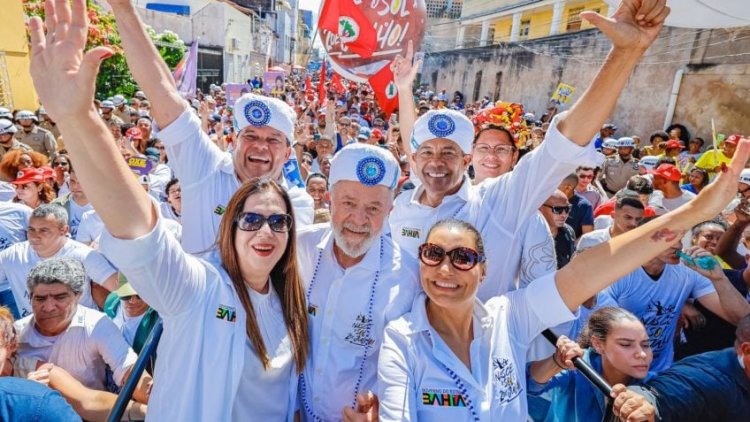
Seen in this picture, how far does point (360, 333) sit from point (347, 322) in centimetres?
8

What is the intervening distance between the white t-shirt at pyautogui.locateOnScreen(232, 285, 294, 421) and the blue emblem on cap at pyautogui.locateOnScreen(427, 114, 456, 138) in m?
1.39

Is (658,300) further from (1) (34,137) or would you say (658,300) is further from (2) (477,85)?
(2) (477,85)

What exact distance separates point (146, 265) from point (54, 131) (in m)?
10.7

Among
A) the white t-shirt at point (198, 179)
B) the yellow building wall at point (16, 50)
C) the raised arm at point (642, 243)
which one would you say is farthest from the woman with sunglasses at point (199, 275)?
the yellow building wall at point (16, 50)

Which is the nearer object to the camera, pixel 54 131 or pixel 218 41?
pixel 54 131

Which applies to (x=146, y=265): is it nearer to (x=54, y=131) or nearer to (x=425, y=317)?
(x=425, y=317)

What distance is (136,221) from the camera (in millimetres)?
1452

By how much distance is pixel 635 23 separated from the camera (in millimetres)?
1959

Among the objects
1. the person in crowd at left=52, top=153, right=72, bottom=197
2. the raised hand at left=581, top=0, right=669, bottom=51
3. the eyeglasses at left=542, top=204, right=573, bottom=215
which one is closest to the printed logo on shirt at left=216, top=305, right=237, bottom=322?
the raised hand at left=581, top=0, right=669, bottom=51

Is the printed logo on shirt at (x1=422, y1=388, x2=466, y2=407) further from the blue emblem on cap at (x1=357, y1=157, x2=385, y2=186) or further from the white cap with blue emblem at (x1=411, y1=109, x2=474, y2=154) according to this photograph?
the white cap with blue emblem at (x1=411, y1=109, x2=474, y2=154)

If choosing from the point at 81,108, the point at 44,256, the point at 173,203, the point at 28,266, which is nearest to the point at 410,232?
the point at 81,108

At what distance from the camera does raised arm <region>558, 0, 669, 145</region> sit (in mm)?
1932

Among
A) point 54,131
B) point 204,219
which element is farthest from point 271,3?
point 204,219

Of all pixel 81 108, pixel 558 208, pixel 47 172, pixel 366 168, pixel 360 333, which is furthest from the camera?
pixel 47 172
